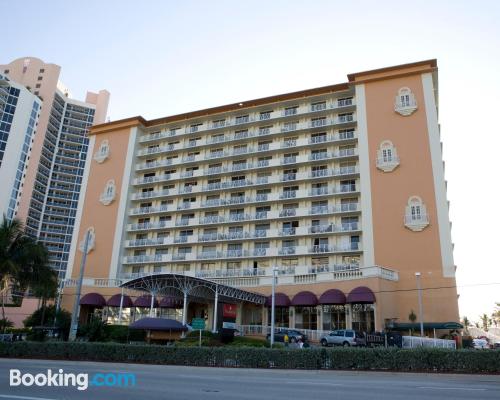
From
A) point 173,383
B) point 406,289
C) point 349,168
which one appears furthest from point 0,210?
point 173,383

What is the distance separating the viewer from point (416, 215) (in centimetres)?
4434

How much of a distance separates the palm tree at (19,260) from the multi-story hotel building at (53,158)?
6576 centimetres

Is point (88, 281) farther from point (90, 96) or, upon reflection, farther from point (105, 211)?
point (90, 96)

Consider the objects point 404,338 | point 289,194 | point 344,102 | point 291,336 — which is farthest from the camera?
point 344,102

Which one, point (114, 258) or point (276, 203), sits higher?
point (276, 203)

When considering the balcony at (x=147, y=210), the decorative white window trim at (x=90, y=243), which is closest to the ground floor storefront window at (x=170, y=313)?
the balcony at (x=147, y=210)

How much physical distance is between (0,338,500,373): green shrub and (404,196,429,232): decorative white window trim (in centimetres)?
2601

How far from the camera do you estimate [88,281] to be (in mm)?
55375

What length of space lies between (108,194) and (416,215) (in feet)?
129

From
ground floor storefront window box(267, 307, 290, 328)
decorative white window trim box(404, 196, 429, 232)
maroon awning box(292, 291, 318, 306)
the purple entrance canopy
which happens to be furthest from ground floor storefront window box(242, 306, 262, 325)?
decorative white window trim box(404, 196, 429, 232)

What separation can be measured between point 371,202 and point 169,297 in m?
23.1

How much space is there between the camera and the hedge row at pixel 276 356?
19.0 m

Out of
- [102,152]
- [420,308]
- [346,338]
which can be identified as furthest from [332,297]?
[102,152]

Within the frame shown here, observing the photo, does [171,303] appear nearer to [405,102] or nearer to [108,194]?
[108,194]
